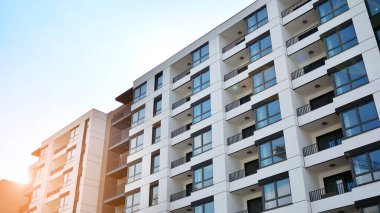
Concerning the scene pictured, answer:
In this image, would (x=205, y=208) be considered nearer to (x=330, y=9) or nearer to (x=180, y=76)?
(x=180, y=76)

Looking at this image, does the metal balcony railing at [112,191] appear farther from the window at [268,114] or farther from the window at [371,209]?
the window at [371,209]

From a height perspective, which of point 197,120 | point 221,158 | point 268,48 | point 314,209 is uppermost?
point 268,48

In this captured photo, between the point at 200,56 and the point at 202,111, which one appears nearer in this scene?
the point at 202,111

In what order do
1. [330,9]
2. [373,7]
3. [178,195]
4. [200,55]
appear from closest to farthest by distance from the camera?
[373,7] → [330,9] → [178,195] → [200,55]

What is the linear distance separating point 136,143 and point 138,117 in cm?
325

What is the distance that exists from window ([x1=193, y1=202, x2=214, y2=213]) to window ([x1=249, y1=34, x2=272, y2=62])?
1325 cm

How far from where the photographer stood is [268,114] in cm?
3562

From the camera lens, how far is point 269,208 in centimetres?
3186

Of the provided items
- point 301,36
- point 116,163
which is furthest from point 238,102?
point 116,163

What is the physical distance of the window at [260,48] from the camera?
38750 mm

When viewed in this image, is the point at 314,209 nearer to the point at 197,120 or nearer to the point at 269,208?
the point at 269,208

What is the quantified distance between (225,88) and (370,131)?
50.9 feet

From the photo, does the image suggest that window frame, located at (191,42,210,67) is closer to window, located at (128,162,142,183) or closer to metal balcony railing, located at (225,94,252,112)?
metal balcony railing, located at (225,94,252,112)

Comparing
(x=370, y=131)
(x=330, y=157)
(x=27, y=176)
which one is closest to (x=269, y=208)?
(x=330, y=157)
